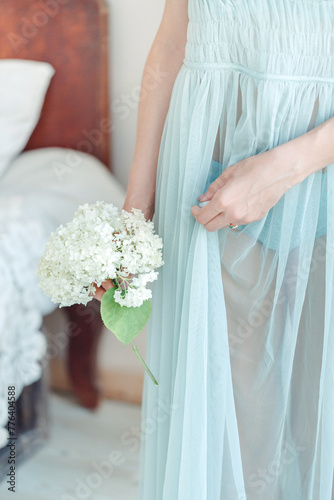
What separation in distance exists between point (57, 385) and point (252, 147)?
1.37m

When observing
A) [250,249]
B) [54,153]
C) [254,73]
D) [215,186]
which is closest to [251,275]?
[250,249]

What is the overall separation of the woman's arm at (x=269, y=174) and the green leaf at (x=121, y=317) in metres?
0.19

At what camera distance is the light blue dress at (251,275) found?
2.33 ft

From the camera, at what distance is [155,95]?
87 centimetres

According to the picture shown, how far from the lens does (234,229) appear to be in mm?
762

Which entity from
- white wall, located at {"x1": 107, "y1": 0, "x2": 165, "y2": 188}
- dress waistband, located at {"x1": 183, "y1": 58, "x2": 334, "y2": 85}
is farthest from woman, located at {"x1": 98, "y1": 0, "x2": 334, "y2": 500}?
white wall, located at {"x1": 107, "y1": 0, "x2": 165, "y2": 188}

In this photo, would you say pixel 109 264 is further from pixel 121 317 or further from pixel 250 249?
pixel 250 249

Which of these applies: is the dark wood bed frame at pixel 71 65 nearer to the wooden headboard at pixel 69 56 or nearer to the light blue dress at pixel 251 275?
the wooden headboard at pixel 69 56

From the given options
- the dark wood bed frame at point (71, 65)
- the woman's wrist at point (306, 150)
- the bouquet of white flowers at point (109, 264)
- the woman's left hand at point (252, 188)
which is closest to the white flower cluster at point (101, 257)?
the bouquet of white flowers at point (109, 264)

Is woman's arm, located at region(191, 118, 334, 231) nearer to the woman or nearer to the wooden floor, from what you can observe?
the woman

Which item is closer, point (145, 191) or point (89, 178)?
point (145, 191)

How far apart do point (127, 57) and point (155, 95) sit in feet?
2.44

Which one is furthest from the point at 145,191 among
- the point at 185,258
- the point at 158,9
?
the point at 158,9

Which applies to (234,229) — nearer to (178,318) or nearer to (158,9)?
(178,318)
